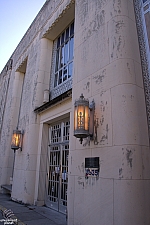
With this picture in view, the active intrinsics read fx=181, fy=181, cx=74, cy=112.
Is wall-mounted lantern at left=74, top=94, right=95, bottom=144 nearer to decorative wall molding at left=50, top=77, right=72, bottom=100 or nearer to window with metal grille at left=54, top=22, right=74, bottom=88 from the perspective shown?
decorative wall molding at left=50, top=77, right=72, bottom=100

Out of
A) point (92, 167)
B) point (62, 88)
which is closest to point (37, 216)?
point (92, 167)

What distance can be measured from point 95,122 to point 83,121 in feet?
1.00

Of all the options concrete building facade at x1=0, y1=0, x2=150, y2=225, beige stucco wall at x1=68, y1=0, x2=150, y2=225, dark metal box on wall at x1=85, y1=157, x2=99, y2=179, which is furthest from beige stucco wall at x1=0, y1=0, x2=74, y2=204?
dark metal box on wall at x1=85, y1=157, x2=99, y2=179

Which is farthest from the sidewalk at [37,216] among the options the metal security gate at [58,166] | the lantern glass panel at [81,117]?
the lantern glass panel at [81,117]

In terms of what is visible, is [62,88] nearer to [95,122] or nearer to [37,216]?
[95,122]

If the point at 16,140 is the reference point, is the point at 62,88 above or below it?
above

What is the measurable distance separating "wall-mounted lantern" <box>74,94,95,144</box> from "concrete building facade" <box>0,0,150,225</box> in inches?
5.2

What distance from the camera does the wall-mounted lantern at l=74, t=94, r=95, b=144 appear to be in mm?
3629

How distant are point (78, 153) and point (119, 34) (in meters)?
2.74

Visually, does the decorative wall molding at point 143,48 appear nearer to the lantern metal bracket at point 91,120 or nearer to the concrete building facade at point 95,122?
the concrete building facade at point 95,122

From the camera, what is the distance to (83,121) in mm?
3670

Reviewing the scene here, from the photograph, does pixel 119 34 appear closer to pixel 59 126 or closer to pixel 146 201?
pixel 146 201

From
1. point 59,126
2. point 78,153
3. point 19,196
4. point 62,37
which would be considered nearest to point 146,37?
point 78,153

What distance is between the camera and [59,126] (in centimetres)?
639
